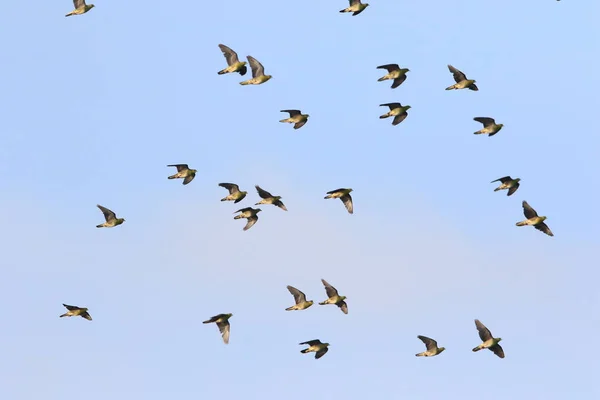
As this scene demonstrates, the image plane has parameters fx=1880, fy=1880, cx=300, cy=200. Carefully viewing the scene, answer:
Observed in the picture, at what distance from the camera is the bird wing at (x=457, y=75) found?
12131 centimetres

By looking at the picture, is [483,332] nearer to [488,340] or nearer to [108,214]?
[488,340]

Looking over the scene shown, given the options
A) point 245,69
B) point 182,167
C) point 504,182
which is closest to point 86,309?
point 182,167

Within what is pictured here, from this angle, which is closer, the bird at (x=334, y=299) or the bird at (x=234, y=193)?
the bird at (x=334, y=299)

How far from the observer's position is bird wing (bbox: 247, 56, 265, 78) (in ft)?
388

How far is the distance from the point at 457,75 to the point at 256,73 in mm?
13265

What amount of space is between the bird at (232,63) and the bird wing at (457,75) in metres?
13.7

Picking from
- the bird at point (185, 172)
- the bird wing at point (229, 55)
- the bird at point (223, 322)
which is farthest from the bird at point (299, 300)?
the bird wing at point (229, 55)

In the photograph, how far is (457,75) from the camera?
12150 centimetres

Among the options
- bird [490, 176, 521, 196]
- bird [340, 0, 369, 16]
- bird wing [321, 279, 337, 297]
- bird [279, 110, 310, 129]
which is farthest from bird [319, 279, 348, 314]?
bird [340, 0, 369, 16]

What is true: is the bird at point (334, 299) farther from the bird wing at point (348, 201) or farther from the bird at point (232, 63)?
the bird at point (232, 63)

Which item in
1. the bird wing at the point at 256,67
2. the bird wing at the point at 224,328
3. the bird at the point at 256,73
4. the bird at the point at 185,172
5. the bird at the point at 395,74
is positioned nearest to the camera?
the bird wing at the point at 224,328

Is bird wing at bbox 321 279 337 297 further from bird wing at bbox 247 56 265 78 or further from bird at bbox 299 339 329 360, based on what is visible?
bird wing at bbox 247 56 265 78

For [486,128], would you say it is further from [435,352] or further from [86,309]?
[86,309]

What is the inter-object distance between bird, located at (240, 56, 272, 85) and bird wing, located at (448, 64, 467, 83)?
40.0 feet
